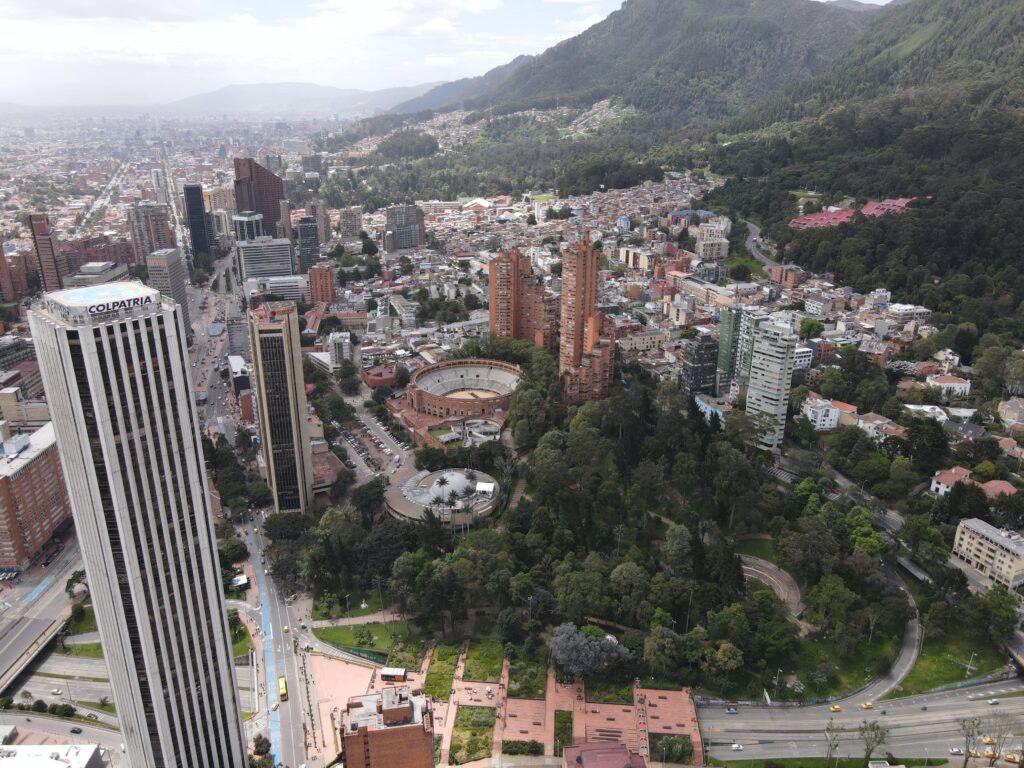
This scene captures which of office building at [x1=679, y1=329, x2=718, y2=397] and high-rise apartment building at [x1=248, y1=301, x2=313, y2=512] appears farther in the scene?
office building at [x1=679, y1=329, x2=718, y2=397]

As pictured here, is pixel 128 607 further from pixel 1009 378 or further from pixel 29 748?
pixel 1009 378

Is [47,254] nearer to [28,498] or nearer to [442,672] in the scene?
[28,498]

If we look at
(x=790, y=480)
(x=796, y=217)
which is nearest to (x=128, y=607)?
(x=790, y=480)

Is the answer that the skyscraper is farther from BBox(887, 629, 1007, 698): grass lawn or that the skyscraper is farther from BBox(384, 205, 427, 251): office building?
BBox(384, 205, 427, 251): office building

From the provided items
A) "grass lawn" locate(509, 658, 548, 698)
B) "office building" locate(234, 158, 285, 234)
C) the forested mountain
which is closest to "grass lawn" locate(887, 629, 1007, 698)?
"grass lawn" locate(509, 658, 548, 698)

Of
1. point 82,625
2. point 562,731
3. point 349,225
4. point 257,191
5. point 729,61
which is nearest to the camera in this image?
point 562,731

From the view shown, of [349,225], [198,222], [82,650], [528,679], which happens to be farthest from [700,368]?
[198,222]
